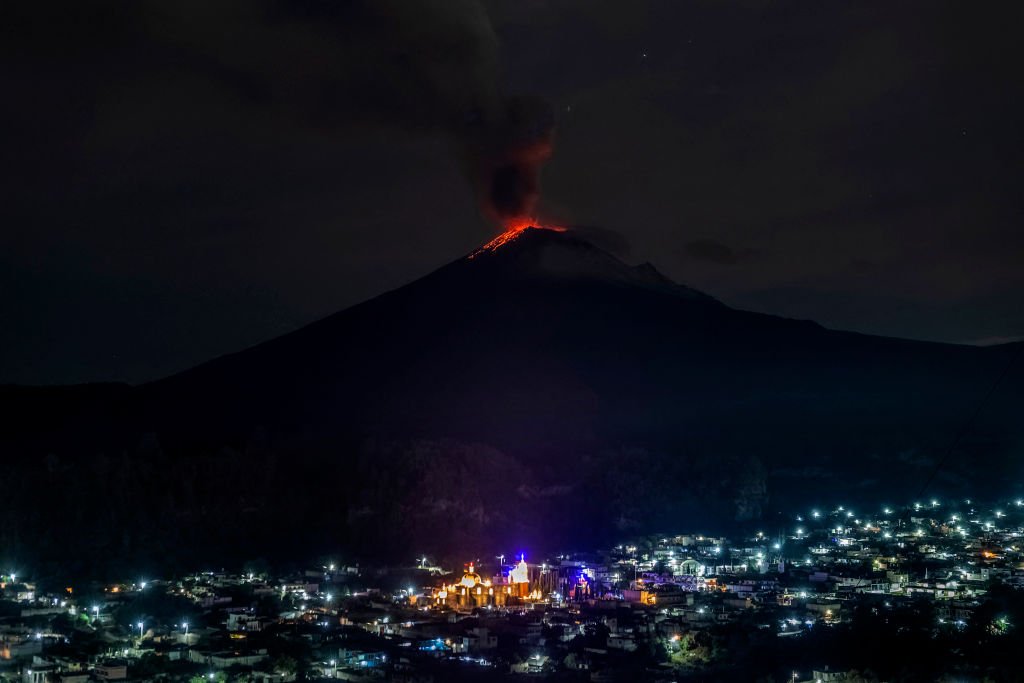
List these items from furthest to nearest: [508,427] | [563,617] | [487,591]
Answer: [508,427] → [487,591] → [563,617]

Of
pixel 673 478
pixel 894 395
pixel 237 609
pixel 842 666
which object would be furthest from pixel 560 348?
pixel 842 666

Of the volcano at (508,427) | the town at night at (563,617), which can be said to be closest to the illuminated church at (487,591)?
the town at night at (563,617)

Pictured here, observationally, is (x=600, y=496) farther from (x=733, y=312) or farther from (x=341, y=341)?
(x=733, y=312)

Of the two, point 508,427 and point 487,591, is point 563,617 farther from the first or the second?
point 508,427

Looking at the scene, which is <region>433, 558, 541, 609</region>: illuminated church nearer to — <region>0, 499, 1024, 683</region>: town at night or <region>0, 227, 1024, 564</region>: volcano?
<region>0, 499, 1024, 683</region>: town at night

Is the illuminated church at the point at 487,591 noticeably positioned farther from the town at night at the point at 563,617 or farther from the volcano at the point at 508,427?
the volcano at the point at 508,427

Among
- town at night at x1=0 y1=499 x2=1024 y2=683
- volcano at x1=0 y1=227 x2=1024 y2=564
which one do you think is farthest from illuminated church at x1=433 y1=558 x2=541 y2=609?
volcano at x1=0 y1=227 x2=1024 y2=564

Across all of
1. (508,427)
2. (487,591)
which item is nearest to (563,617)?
(487,591)

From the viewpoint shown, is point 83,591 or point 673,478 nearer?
point 83,591
